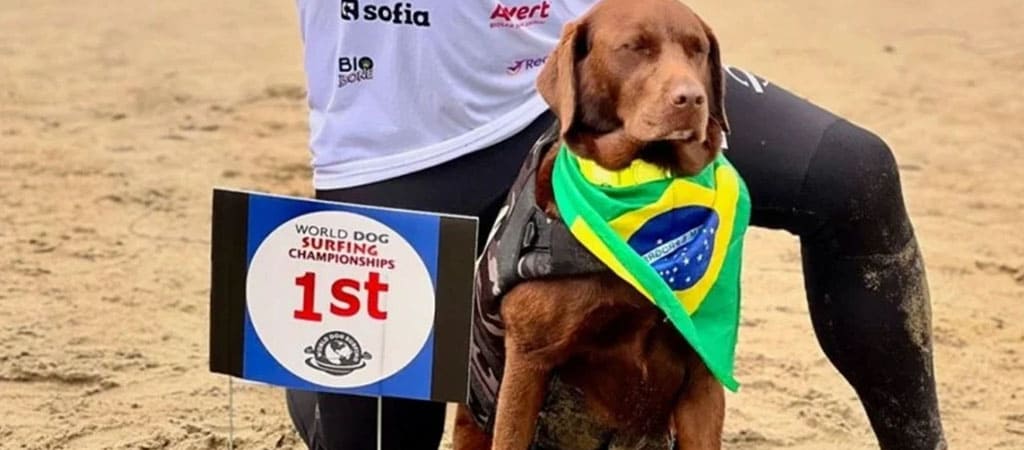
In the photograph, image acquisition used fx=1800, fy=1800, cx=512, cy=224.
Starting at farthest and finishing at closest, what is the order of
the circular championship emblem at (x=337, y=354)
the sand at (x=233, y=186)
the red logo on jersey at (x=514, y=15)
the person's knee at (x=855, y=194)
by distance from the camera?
1. the sand at (x=233, y=186)
2. the red logo on jersey at (x=514, y=15)
3. the person's knee at (x=855, y=194)
4. the circular championship emblem at (x=337, y=354)

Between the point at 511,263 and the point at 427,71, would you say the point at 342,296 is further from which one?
the point at 427,71

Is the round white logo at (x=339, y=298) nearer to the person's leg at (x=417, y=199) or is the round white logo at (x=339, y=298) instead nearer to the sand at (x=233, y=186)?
the person's leg at (x=417, y=199)

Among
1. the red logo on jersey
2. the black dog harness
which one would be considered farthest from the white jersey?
the black dog harness

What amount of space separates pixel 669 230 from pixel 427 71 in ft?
2.17

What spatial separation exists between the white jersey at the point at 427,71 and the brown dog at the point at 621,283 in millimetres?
370

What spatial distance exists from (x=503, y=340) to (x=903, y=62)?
20.8 feet

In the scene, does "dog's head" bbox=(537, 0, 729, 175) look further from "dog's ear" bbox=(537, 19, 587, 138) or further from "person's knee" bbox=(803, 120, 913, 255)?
"person's knee" bbox=(803, 120, 913, 255)

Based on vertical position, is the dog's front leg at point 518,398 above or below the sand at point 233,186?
above

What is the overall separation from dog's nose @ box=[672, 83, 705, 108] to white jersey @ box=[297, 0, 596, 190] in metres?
0.68

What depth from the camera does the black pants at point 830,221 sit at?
10.2 feet

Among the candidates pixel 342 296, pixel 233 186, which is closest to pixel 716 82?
pixel 342 296

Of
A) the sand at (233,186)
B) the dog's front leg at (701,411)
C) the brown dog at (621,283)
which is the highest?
the brown dog at (621,283)

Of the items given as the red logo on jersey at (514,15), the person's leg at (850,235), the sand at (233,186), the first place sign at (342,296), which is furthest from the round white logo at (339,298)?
the sand at (233,186)

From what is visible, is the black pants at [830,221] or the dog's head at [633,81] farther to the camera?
the black pants at [830,221]
